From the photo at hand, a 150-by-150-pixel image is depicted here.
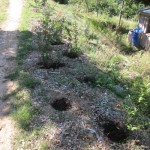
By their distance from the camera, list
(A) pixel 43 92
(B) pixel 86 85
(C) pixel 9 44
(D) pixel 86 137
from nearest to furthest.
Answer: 1. (D) pixel 86 137
2. (A) pixel 43 92
3. (B) pixel 86 85
4. (C) pixel 9 44

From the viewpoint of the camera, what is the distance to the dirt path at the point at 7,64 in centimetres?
623

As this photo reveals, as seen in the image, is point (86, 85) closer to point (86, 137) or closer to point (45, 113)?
point (45, 113)

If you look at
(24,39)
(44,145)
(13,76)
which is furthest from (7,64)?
(44,145)

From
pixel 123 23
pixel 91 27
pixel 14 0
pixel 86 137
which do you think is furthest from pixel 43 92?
pixel 14 0

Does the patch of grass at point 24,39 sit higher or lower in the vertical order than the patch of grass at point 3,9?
higher

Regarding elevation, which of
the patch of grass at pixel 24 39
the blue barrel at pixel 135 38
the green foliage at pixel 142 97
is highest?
the green foliage at pixel 142 97

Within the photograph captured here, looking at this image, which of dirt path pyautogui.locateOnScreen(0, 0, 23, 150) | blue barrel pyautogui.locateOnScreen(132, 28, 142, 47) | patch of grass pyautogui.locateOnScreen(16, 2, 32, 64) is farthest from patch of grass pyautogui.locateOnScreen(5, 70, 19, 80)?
blue barrel pyautogui.locateOnScreen(132, 28, 142, 47)

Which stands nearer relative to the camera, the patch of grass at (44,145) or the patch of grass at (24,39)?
the patch of grass at (44,145)

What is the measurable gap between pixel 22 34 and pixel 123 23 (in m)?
9.85

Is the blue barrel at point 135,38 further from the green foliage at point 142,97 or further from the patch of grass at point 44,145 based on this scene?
the patch of grass at point 44,145

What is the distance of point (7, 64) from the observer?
9.83m

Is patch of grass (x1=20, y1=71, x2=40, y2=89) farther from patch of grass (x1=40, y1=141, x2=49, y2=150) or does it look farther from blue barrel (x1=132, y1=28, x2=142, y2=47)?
blue barrel (x1=132, y1=28, x2=142, y2=47)

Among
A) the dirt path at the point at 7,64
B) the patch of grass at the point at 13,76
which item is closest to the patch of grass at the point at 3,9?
the dirt path at the point at 7,64

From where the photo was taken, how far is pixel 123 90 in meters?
8.71
